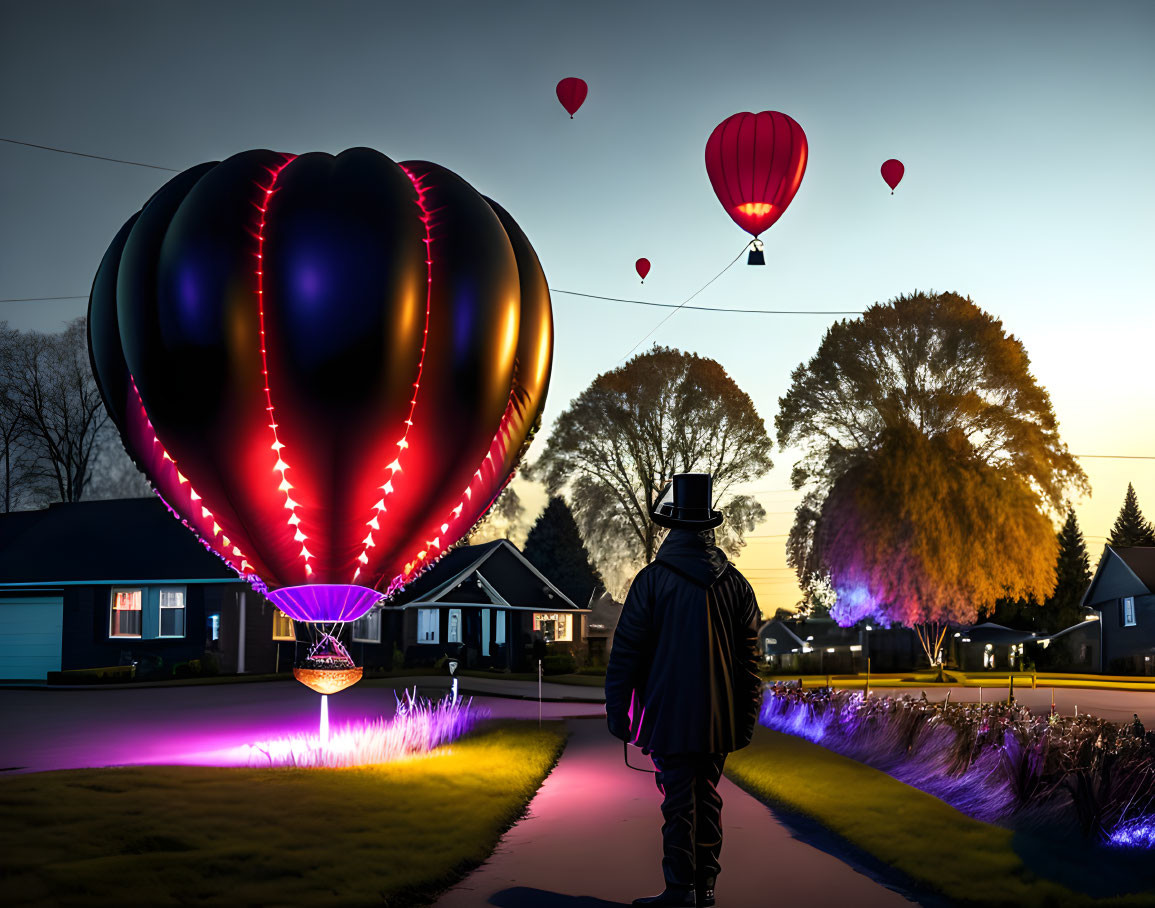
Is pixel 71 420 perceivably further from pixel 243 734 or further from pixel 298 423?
pixel 298 423

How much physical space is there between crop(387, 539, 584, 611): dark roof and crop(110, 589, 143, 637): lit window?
9846 millimetres

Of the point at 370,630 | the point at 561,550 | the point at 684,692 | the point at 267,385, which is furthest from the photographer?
the point at 561,550

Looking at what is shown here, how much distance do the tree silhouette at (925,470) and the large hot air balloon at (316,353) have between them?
30054mm

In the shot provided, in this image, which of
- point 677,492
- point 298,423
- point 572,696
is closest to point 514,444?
point 298,423

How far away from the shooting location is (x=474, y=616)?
48.6m

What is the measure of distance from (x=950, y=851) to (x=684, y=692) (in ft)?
10.7

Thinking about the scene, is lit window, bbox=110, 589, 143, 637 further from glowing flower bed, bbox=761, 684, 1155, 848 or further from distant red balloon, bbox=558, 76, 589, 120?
glowing flower bed, bbox=761, 684, 1155, 848

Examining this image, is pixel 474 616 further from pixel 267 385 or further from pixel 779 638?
pixel 779 638

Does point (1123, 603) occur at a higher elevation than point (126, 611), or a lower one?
lower

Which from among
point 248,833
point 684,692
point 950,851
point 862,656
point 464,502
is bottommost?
point 862,656

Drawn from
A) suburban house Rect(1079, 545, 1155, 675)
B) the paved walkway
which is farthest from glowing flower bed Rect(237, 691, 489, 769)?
suburban house Rect(1079, 545, 1155, 675)

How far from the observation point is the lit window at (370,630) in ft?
153

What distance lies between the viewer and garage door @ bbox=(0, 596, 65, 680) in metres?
40.2

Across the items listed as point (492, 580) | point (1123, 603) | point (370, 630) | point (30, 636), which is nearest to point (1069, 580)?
point (1123, 603)
